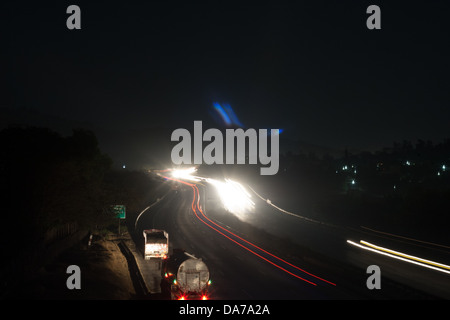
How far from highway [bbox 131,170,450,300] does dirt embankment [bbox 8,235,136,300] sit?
20.7 ft

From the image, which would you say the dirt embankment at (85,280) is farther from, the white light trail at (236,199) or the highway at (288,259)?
the white light trail at (236,199)

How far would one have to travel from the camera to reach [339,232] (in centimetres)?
5628

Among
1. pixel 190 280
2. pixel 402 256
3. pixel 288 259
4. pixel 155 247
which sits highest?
pixel 190 280

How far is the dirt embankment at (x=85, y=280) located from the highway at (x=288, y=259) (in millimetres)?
6320

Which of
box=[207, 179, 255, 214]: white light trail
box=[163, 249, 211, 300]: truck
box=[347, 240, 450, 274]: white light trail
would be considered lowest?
box=[347, 240, 450, 274]: white light trail

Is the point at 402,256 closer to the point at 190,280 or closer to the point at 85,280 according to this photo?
the point at 190,280

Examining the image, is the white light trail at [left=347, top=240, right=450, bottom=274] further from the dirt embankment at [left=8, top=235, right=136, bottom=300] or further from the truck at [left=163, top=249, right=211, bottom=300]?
the dirt embankment at [left=8, top=235, right=136, bottom=300]

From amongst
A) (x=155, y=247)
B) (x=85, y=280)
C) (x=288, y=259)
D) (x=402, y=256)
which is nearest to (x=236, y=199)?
(x=402, y=256)

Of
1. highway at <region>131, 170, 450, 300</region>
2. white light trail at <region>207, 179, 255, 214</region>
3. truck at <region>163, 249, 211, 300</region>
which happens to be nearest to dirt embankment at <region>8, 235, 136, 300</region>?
truck at <region>163, 249, 211, 300</region>

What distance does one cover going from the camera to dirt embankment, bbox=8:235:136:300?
65.7 feet

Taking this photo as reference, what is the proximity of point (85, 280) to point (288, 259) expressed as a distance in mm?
18954

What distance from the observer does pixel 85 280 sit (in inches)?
947

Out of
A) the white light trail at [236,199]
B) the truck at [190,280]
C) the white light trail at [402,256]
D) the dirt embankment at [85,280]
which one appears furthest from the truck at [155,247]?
the white light trail at [236,199]
